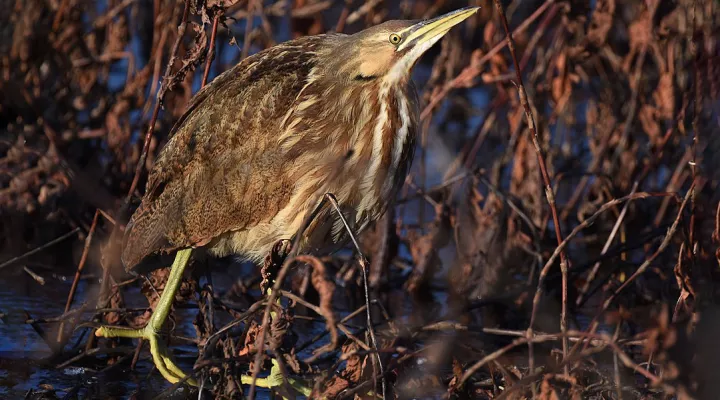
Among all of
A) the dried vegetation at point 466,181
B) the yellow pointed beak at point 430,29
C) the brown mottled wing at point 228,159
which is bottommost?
the dried vegetation at point 466,181

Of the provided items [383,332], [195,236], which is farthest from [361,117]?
[383,332]

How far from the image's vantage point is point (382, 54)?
9.43 feet

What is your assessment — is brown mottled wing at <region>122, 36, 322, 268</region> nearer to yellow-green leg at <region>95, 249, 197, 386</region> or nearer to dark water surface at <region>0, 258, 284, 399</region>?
yellow-green leg at <region>95, 249, 197, 386</region>

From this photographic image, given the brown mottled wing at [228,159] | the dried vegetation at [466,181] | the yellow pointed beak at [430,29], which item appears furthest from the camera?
the dried vegetation at [466,181]

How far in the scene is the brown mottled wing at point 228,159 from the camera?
2.88 meters

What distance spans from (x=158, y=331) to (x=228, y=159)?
1.50ft

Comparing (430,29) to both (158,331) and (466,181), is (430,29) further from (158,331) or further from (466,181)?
(466,181)

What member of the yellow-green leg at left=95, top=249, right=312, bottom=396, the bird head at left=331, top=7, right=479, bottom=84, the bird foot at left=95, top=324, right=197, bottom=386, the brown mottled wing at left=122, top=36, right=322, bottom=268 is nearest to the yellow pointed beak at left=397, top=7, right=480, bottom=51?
the bird head at left=331, top=7, right=479, bottom=84

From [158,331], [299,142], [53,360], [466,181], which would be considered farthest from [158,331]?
[466,181]

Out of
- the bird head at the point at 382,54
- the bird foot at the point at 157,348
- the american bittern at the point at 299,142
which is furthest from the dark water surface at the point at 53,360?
the bird head at the point at 382,54

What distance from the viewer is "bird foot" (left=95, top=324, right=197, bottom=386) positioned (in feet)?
9.62

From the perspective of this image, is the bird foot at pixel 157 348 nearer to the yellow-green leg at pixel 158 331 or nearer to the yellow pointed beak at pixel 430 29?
the yellow-green leg at pixel 158 331

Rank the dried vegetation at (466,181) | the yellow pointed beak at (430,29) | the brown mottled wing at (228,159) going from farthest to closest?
the dried vegetation at (466,181), the brown mottled wing at (228,159), the yellow pointed beak at (430,29)

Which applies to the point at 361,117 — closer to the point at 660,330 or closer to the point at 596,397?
the point at 596,397
